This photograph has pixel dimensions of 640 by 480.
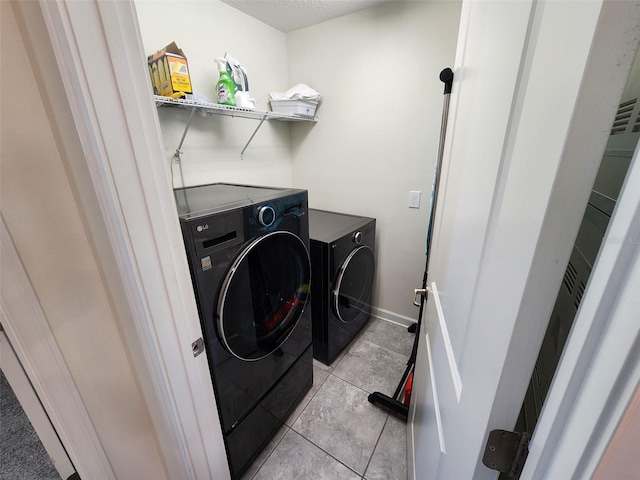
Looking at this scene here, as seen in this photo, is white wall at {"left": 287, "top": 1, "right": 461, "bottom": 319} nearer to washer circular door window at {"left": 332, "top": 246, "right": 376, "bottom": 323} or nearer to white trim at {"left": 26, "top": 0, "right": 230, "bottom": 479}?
washer circular door window at {"left": 332, "top": 246, "right": 376, "bottom": 323}

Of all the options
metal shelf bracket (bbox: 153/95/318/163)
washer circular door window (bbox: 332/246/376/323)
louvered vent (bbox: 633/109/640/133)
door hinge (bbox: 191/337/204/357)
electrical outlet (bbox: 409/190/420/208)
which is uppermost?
metal shelf bracket (bbox: 153/95/318/163)

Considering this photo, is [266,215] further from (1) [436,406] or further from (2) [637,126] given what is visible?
(2) [637,126]

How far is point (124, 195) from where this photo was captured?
1.93ft

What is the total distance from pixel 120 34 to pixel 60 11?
9 centimetres

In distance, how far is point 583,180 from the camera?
1.04 feet

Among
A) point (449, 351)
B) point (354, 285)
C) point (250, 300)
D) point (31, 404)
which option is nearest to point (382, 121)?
point (354, 285)

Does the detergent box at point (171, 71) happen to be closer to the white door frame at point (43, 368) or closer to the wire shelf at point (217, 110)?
the wire shelf at point (217, 110)

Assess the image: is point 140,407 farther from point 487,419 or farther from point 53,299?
point 487,419

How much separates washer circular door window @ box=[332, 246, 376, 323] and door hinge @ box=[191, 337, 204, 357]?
0.99m

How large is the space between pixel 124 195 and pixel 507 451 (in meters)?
0.91

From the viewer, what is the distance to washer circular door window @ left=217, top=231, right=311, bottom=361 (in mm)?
979

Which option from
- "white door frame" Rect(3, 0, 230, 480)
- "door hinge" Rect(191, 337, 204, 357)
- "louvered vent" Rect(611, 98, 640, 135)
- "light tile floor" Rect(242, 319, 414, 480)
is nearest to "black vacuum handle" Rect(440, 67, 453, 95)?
"louvered vent" Rect(611, 98, 640, 135)

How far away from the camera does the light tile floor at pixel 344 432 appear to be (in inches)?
51.6

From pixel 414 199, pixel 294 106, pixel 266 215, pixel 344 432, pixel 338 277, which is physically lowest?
pixel 344 432
